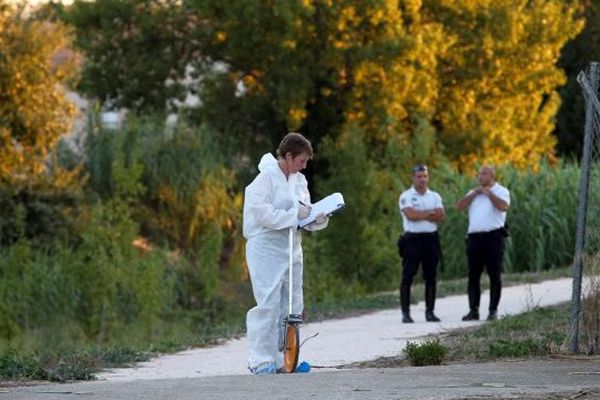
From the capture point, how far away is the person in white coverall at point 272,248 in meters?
12.6

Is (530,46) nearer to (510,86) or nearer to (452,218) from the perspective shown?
(510,86)

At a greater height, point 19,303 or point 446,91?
point 446,91

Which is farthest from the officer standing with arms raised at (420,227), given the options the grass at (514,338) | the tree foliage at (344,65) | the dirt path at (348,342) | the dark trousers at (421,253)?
the tree foliage at (344,65)

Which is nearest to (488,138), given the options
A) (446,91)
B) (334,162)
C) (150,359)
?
(446,91)

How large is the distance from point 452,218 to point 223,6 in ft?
36.0

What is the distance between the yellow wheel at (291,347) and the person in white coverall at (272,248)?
0.67 ft

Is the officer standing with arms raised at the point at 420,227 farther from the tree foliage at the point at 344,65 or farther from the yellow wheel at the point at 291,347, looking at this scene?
the tree foliage at the point at 344,65

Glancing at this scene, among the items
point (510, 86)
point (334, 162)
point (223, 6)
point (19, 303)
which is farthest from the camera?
point (510, 86)

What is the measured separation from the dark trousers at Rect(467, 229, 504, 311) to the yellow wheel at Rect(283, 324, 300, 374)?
630 cm

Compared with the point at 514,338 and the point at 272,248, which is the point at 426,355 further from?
the point at 514,338

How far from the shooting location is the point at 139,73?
41.2 meters

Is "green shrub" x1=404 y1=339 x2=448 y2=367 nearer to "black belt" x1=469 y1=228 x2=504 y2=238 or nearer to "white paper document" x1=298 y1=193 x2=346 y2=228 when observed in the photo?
"white paper document" x1=298 y1=193 x2=346 y2=228

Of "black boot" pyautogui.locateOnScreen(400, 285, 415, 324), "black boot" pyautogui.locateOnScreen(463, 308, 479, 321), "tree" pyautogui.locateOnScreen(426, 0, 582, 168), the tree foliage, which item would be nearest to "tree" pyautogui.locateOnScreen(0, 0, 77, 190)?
the tree foliage

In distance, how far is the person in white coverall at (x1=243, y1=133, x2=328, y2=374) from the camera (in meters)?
12.6
